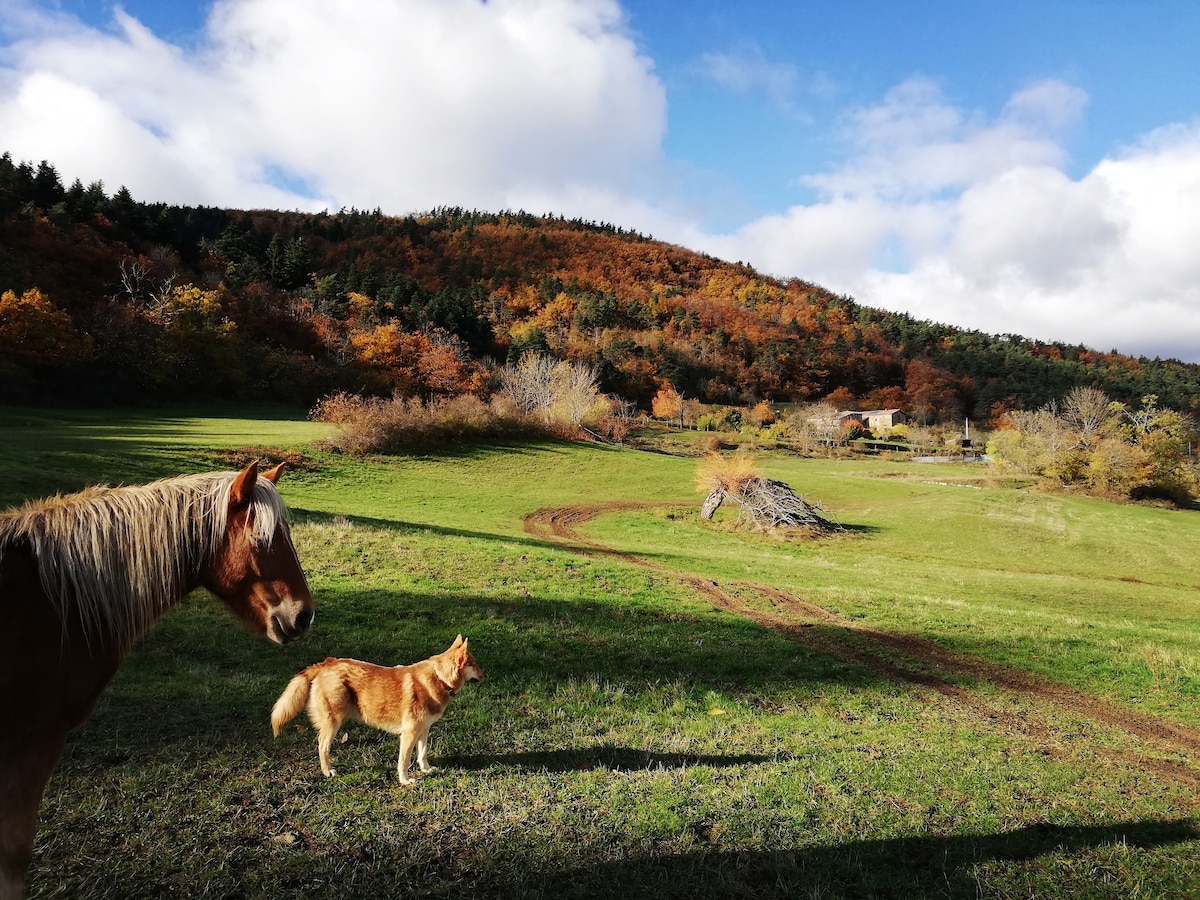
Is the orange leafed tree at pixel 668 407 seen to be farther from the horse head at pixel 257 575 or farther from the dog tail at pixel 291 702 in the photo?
the horse head at pixel 257 575

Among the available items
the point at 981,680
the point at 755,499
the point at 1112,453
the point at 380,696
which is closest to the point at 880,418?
the point at 1112,453

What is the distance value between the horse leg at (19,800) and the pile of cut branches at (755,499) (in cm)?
3061

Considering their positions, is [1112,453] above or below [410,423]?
above

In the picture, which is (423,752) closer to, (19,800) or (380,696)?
(380,696)

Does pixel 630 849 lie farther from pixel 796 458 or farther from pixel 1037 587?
pixel 796 458

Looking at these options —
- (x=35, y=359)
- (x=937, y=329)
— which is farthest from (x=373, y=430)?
(x=937, y=329)

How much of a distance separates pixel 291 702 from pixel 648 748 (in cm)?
→ 364

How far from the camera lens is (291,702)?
5.12 meters

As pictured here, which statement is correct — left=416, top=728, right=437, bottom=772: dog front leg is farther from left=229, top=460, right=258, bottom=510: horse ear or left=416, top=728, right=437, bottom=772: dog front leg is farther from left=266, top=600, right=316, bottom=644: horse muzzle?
left=229, top=460, right=258, bottom=510: horse ear

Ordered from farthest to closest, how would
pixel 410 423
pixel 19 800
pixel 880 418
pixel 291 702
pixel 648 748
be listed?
pixel 880 418 < pixel 410 423 < pixel 648 748 < pixel 291 702 < pixel 19 800

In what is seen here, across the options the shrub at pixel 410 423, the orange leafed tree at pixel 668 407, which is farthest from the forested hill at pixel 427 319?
the shrub at pixel 410 423

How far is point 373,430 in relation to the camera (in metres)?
38.0

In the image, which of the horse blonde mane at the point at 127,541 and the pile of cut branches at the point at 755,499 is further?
the pile of cut branches at the point at 755,499

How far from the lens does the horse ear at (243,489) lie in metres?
3.18
